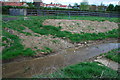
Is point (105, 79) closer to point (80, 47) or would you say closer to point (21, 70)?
point (21, 70)

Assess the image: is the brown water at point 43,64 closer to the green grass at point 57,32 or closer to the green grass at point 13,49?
the green grass at point 13,49

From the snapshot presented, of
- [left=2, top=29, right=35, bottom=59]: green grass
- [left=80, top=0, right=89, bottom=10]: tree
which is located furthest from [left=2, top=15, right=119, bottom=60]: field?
[left=80, top=0, right=89, bottom=10]: tree

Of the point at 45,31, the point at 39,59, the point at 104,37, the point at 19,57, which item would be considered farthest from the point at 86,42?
the point at 19,57

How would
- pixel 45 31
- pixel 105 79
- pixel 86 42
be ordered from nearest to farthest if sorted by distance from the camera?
pixel 105 79, pixel 86 42, pixel 45 31

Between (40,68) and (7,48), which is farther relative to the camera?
(7,48)

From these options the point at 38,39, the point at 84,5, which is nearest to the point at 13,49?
the point at 38,39

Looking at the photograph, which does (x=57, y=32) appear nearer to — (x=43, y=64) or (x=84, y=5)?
(x=43, y=64)

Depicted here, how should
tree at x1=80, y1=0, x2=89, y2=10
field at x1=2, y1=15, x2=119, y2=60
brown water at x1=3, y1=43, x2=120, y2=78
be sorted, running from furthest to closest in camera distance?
tree at x1=80, y1=0, x2=89, y2=10, field at x1=2, y1=15, x2=119, y2=60, brown water at x1=3, y1=43, x2=120, y2=78

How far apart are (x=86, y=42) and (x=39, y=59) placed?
472cm

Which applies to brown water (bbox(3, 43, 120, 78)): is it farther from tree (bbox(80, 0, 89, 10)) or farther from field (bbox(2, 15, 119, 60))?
tree (bbox(80, 0, 89, 10))

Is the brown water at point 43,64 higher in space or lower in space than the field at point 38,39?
lower

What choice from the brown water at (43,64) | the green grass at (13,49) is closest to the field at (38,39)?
the green grass at (13,49)

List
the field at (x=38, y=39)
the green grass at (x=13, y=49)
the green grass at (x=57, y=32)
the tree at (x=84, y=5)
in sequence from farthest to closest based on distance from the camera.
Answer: the tree at (x=84, y=5) < the green grass at (x=57, y=32) < the field at (x=38, y=39) < the green grass at (x=13, y=49)

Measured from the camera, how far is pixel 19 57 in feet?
22.7
